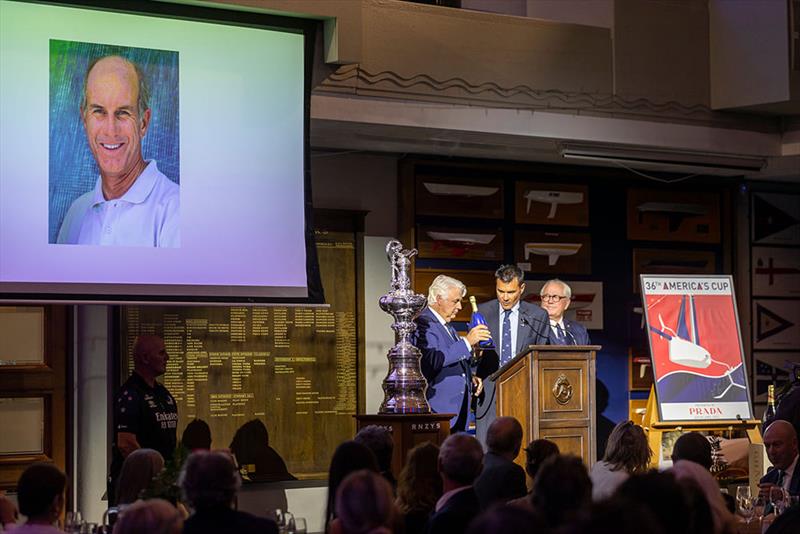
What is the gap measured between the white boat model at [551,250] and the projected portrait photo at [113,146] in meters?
3.58

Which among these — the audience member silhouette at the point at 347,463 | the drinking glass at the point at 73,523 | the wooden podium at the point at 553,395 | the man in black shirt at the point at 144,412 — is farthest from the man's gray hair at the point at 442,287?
the drinking glass at the point at 73,523

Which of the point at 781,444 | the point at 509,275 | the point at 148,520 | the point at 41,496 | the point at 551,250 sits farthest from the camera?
the point at 551,250

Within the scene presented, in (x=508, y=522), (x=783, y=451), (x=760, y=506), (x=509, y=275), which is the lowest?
(x=760, y=506)

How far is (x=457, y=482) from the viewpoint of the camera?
169 inches

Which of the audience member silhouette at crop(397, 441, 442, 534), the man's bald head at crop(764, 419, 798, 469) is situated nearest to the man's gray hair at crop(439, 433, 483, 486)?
the audience member silhouette at crop(397, 441, 442, 534)

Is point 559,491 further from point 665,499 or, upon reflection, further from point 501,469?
point 501,469

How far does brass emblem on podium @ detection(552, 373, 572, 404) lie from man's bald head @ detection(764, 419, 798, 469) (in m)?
1.59

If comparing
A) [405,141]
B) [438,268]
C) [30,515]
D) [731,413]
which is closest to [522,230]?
[438,268]

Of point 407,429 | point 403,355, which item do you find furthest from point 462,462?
point 403,355

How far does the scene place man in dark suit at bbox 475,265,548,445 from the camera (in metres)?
7.96

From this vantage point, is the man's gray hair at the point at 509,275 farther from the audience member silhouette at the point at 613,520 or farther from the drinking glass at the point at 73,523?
the audience member silhouette at the point at 613,520

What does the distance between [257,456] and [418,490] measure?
4.16 meters

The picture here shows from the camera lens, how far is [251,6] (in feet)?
22.3

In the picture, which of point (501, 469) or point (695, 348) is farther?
point (695, 348)
